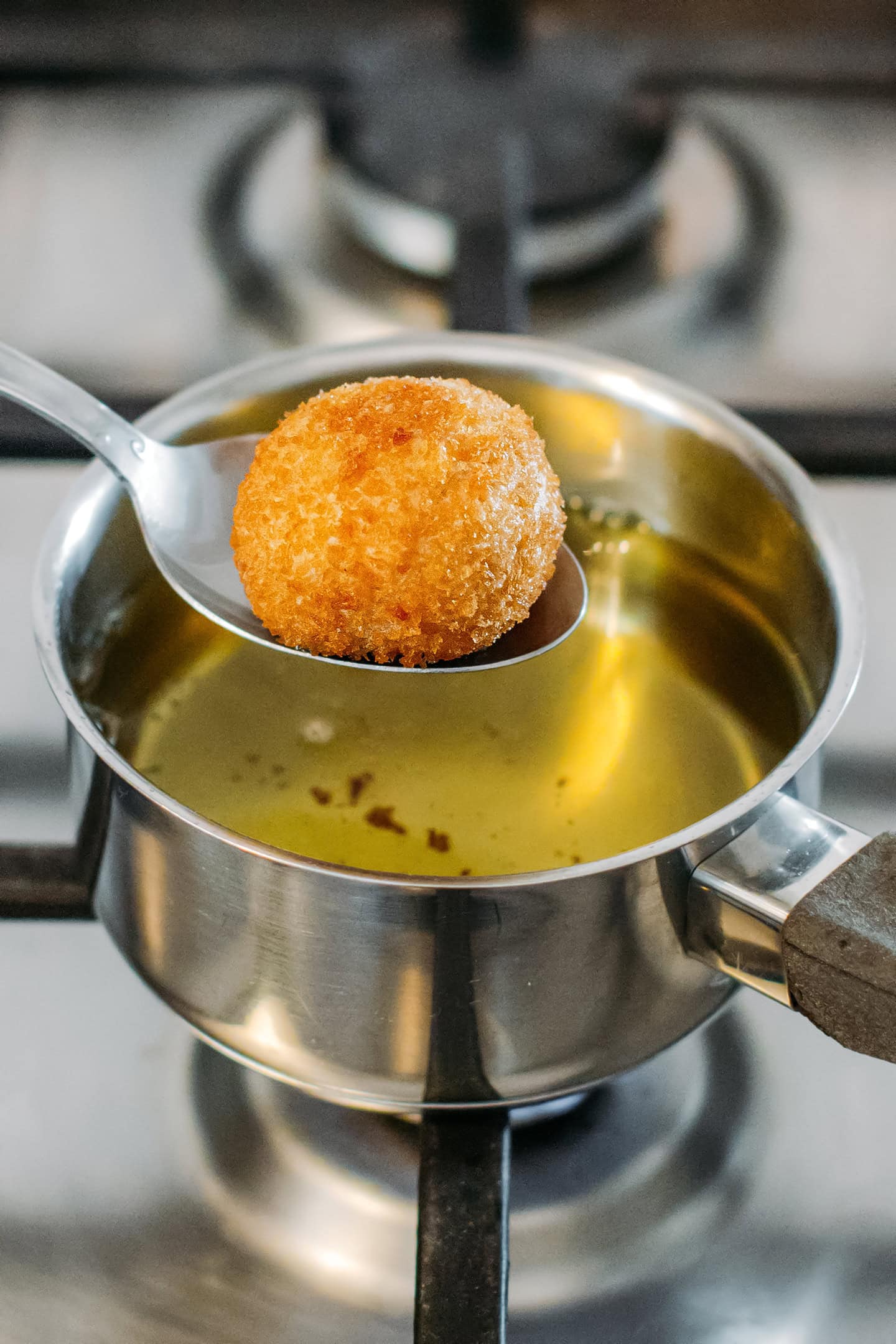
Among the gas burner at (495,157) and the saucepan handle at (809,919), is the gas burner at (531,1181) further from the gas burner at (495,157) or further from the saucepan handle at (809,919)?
the gas burner at (495,157)

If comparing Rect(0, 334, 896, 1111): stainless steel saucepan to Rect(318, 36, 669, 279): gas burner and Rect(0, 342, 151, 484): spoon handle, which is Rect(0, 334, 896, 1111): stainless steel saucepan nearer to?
Rect(0, 342, 151, 484): spoon handle

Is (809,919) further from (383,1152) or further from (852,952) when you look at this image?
(383,1152)

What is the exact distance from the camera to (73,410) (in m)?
0.48

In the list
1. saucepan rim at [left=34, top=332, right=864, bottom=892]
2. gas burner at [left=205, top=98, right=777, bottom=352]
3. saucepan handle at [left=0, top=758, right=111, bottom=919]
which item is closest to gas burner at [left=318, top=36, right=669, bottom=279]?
gas burner at [left=205, top=98, right=777, bottom=352]

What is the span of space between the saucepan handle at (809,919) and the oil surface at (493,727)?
6.2 inches

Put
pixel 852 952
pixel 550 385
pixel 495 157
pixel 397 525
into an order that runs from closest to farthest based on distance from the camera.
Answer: pixel 852 952 < pixel 397 525 < pixel 550 385 < pixel 495 157

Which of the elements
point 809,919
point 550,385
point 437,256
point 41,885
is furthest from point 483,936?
point 437,256

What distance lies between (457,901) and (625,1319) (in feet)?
0.53

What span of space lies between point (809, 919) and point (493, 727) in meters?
0.27

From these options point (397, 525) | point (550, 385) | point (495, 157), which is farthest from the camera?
point (495, 157)

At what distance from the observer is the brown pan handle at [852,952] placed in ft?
1.10

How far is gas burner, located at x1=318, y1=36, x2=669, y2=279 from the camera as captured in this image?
30.1 inches

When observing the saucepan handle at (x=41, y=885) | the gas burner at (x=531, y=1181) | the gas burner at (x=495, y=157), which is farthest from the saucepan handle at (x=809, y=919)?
the gas burner at (x=495, y=157)

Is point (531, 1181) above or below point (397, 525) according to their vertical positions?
below
